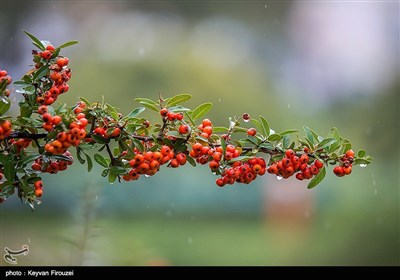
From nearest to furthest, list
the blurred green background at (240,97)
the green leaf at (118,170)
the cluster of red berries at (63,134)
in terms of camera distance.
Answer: the cluster of red berries at (63,134)
the green leaf at (118,170)
the blurred green background at (240,97)

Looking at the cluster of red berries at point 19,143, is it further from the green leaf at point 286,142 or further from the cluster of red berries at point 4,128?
the green leaf at point 286,142

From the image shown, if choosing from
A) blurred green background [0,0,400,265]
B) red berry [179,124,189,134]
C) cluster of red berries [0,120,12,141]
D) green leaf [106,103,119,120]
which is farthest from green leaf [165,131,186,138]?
blurred green background [0,0,400,265]

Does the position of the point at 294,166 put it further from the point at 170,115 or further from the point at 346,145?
the point at 170,115

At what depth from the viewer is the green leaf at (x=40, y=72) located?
1.30 meters

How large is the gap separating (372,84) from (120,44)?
3135 mm

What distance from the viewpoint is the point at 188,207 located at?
657cm

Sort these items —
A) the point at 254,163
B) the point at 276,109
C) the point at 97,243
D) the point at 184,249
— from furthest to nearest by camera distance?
the point at 276,109 → the point at 184,249 → the point at 97,243 → the point at 254,163

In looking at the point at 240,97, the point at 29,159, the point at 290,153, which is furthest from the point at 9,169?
the point at 240,97

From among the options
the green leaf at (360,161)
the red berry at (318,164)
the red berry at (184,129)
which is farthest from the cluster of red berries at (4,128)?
the green leaf at (360,161)

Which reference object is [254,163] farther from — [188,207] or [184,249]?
[188,207]

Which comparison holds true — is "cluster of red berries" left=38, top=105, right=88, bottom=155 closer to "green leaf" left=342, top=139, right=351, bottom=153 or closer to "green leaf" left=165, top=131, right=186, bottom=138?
"green leaf" left=165, top=131, right=186, bottom=138

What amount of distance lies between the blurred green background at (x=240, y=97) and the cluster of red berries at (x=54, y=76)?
374 cm

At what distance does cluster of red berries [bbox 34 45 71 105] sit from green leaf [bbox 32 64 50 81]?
0.04 feet
